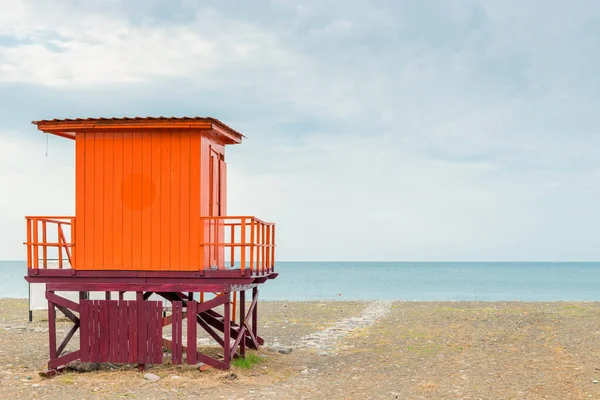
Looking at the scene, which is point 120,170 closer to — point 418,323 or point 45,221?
point 45,221

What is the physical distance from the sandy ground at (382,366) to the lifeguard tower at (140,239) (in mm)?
755

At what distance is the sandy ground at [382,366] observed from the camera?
1495 centimetres

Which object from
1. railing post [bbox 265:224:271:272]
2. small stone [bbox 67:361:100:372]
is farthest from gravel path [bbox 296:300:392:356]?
small stone [bbox 67:361:100:372]

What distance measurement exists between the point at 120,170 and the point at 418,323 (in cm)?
1448

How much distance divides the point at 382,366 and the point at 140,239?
20.4 ft

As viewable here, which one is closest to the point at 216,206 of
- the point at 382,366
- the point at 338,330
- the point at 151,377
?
the point at 151,377

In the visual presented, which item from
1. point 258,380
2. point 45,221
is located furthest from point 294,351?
point 45,221

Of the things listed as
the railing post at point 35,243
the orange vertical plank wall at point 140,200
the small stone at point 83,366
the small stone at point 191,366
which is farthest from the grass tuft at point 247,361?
the railing post at point 35,243

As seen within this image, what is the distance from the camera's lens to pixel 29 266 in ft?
57.2

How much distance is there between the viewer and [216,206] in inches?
728

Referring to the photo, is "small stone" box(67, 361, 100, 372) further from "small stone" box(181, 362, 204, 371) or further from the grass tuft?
the grass tuft

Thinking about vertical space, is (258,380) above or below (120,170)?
below

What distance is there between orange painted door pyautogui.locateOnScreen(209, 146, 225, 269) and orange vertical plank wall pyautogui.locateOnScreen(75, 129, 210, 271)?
90cm

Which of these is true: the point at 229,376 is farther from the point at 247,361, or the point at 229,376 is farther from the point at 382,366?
the point at 382,366
